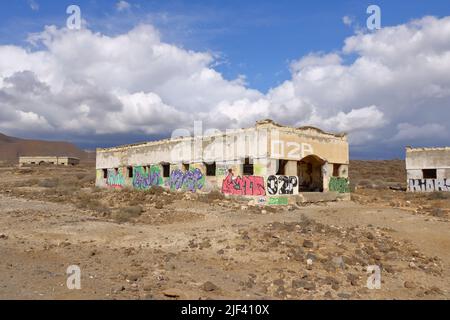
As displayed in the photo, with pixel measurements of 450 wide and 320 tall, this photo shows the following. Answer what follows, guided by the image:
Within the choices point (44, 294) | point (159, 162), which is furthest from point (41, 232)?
point (159, 162)

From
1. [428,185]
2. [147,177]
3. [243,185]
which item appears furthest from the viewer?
[428,185]

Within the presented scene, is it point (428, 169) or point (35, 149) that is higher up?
point (35, 149)

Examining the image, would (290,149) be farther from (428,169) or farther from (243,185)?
(428,169)

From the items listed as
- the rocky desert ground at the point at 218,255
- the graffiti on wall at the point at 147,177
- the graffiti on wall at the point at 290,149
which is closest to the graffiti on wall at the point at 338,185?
the graffiti on wall at the point at 290,149

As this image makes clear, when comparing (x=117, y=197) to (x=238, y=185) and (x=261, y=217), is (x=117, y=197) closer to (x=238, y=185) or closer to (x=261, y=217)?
(x=238, y=185)

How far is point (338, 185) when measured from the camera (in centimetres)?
2259

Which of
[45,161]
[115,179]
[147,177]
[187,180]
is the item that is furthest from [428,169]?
[45,161]

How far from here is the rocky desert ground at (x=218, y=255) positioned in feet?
22.3

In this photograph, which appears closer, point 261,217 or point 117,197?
point 261,217

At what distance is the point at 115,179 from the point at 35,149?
361ft

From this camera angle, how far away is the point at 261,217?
14695 mm

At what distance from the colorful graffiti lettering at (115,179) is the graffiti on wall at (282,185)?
48.0 feet

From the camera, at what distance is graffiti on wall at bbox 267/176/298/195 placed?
723 inches
